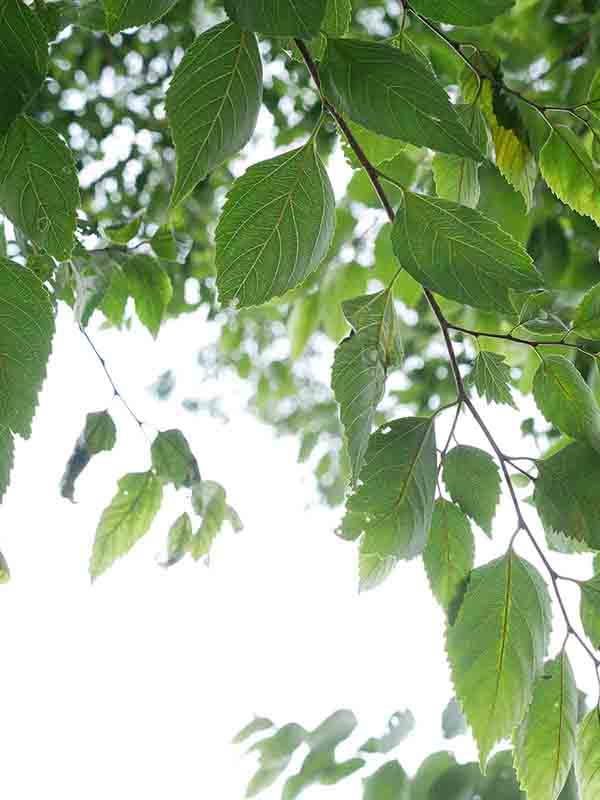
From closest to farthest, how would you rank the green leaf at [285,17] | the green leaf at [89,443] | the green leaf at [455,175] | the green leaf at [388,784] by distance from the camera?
the green leaf at [285,17], the green leaf at [455,175], the green leaf at [89,443], the green leaf at [388,784]

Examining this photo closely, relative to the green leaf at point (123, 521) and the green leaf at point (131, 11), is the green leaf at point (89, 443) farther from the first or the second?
the green leaf at point (131, 11)

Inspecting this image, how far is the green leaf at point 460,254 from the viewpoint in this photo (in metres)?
0.19

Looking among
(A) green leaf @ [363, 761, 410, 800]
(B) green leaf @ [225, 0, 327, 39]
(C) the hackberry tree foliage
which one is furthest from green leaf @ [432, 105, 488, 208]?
(A) green leaf @ [363, 761, 410, 800]

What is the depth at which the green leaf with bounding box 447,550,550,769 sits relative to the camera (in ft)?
0.77

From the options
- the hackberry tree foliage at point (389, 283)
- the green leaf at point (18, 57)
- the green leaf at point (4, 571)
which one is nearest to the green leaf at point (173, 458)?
the hackberry tree foliage at point (389, 283)

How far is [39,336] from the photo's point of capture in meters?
0.19

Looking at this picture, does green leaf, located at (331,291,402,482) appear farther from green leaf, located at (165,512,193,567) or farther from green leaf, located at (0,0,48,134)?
green leaf, located at (165,512,193,567)

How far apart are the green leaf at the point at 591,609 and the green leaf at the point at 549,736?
13mm

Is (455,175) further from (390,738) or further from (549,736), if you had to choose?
(390,738)

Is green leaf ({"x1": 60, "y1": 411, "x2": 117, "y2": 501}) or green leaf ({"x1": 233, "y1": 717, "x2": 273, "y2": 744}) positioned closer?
green leaf ({"x1": 60, "y1": 411, "x2": 117, "y2": 501})

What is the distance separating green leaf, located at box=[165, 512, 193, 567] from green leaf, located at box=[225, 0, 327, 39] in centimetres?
31

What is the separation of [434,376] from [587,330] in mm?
880

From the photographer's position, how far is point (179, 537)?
0.43m

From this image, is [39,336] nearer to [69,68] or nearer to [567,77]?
[567,77]
